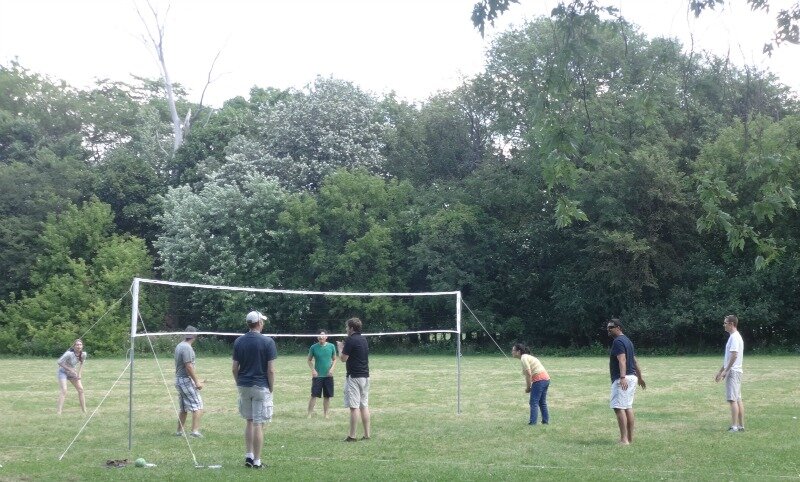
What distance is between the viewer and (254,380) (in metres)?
11.1

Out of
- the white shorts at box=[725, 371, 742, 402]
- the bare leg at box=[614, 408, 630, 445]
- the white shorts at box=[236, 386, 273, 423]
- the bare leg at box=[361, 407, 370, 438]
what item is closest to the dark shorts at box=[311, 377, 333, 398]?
the bare leg at box=[361, 407, 370, 438]

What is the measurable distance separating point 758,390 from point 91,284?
35243 mm

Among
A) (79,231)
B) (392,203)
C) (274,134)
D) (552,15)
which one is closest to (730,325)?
(552,15)

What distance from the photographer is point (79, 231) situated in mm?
49906

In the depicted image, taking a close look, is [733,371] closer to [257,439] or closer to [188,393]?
[257,439]

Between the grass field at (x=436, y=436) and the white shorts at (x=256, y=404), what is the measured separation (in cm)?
65

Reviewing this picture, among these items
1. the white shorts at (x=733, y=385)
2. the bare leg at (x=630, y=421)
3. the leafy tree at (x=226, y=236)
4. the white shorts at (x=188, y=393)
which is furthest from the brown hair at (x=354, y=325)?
the leafy tree at (x=226, y=236)

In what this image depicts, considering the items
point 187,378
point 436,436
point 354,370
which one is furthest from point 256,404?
point 436,436

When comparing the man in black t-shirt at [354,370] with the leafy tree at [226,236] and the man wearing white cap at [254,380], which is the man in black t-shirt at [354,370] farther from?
the leafy tree at [226,236]

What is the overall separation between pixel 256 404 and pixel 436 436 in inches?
161

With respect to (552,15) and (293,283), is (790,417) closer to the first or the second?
(552,15)

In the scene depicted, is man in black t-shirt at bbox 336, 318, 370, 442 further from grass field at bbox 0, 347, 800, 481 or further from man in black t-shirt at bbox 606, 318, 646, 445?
man in black t-shirt at bbox 606, 318, 646, 445

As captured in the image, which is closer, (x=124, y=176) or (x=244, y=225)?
(x=244, y=225)

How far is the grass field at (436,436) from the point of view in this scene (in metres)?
11.1
